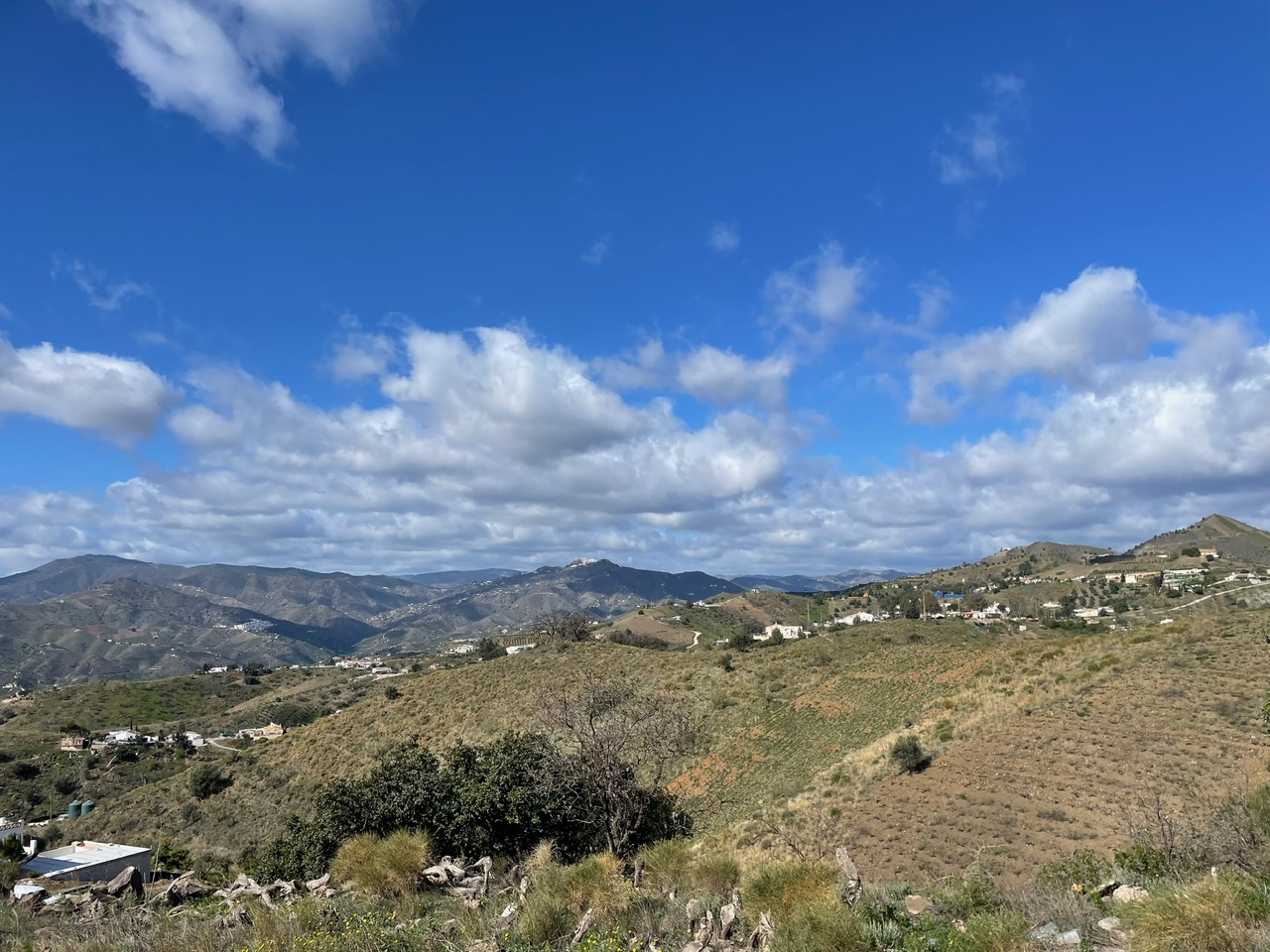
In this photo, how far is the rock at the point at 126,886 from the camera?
13312 millimetres

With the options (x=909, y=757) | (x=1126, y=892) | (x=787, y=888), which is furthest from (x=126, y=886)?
(x=909, y=757)

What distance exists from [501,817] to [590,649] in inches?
1677

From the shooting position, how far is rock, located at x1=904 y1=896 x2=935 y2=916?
10.0 metres

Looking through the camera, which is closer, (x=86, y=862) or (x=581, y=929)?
(x=581, y=929)

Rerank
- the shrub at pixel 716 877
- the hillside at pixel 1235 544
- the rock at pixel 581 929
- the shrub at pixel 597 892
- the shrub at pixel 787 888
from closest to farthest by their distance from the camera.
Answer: the rock at pixel 581 929 → the shrub at pixel 787 888 → the shrub at pixel 597 892 → the shrub at pixel 716 877 → the hillside at pixel 1235 544

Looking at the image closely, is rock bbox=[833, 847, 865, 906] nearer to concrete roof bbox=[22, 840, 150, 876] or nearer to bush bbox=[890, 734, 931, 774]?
bush bbox=[890, 734, 931, 774]

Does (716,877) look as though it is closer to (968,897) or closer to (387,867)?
(968,897)

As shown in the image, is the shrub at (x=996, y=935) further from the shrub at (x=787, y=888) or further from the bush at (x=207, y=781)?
the bush at (x=207, y=781)

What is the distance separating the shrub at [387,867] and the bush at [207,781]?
40.2m

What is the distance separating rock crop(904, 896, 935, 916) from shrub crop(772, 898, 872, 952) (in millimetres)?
2729

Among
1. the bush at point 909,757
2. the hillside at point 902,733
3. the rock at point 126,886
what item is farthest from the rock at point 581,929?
the bush at point 909,757

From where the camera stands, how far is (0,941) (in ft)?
30.1

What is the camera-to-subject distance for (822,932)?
25.3 feet

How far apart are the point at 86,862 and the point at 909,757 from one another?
32240 mm
